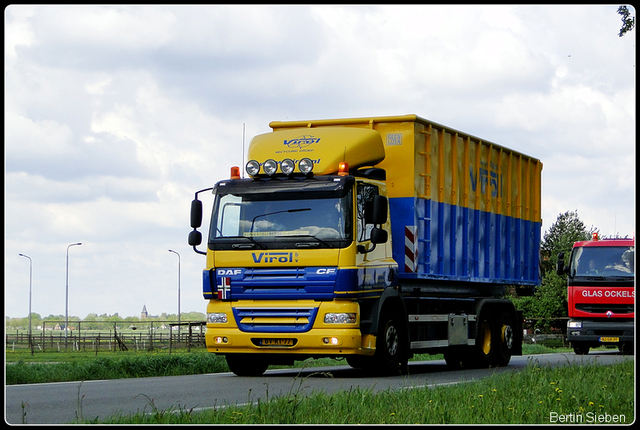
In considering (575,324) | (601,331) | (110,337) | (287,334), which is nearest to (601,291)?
(601,331)

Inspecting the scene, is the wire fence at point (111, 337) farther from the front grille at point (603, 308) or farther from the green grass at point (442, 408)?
the green grass at point (442, 408)

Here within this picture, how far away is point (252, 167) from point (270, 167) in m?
0.39

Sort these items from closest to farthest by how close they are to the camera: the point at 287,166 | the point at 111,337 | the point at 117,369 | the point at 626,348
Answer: the point at 287,166 < the point at 117,369 < the point at 626,348 < the point at 111,337

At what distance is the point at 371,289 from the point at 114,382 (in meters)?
3.98

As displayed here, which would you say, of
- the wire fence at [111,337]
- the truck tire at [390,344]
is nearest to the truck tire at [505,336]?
the truck tire at [390,344]

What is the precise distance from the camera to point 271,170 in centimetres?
1427

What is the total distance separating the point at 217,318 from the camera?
14.2m

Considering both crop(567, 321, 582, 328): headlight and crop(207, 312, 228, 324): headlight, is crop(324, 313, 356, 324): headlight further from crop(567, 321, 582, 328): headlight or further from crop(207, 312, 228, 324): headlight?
crop(567, 321, 582, 328): headlight

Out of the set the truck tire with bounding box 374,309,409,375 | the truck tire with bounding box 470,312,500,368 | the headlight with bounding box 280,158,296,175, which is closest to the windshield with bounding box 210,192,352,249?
the headlight with bounding box 280,158,296,175

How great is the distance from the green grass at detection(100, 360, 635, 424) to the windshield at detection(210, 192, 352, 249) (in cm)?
360

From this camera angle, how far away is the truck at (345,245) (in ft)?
44.3

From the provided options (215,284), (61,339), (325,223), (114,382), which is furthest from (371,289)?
(61,339)

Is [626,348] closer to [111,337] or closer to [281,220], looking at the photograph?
[281,220]

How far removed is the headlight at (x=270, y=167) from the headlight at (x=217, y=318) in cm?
222
